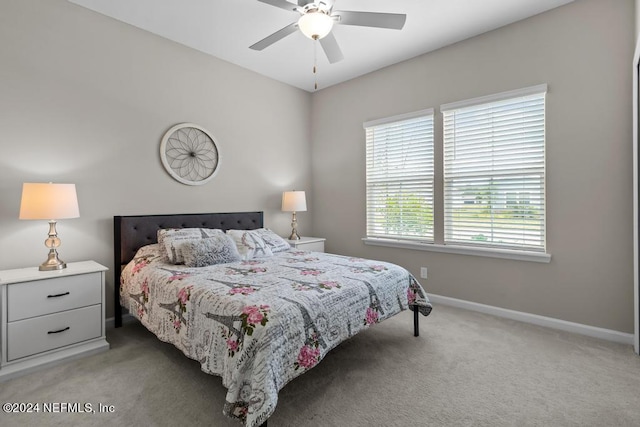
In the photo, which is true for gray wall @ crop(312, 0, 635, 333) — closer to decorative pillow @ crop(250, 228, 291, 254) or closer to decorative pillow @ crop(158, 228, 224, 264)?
decorative pillow @ crop(250, 228, 291, 254)

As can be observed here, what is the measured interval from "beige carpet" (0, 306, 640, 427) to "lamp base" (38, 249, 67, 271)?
740 mm

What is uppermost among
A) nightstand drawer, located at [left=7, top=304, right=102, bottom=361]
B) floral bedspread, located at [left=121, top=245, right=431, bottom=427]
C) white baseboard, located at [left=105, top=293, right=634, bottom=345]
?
floral bedspread, located at [left=121, top=245, right=431, bottom=427]

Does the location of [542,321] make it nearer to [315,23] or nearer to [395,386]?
[395,386]

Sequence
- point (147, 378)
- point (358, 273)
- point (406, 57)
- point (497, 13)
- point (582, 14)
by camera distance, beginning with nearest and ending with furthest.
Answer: point (147, 378)
point (358, 273)
point (582, 14)
point (497, 13)
point (406, 57)

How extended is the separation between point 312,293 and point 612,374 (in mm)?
2148

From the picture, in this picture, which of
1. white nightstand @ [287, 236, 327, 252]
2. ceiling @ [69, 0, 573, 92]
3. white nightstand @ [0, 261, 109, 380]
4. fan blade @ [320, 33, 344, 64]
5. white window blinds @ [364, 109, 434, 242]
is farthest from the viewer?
→ white nightstand @ [287, 236, 327, 252]

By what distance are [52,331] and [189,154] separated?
206 centimetres

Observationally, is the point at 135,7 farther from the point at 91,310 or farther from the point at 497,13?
the point at 497,13

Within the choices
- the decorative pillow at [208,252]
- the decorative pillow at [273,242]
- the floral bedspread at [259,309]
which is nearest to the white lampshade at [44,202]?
the floral bedspread at [259,309]

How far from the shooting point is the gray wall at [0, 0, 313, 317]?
2.58 metres

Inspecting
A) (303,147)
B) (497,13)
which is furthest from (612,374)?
(303,147)

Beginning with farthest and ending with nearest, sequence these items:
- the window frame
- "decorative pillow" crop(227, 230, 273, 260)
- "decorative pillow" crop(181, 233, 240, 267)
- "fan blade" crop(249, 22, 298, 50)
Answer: "decorative pillow" crop(227, 230, 273, 260) < the window frame < "decorative pillow" crop(181, 233, 240, 267) < "fan blade" crop(249, 22, 298, 50)

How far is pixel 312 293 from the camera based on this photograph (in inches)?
78.9

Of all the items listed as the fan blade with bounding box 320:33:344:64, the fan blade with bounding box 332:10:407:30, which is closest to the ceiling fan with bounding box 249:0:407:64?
A: the fan blade with bounding box 332:10:407:30
